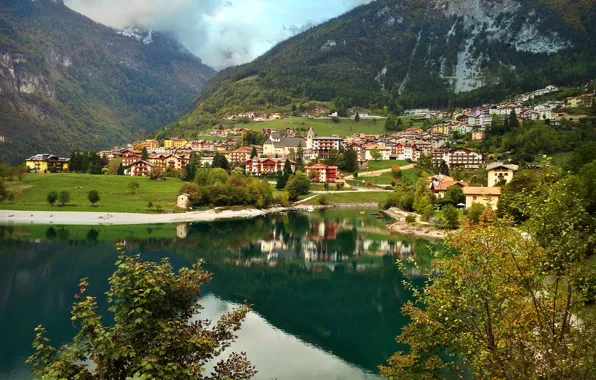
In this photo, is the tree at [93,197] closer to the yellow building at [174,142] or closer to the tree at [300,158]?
Result: the tree at [300,158]

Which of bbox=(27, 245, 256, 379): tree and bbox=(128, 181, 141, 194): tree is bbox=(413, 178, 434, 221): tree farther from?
bbox=(27, 245, 256, 379): tree

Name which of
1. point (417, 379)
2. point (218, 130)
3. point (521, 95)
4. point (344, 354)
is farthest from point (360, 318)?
point (521, 95)

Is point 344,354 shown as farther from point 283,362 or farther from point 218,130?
point 218,130

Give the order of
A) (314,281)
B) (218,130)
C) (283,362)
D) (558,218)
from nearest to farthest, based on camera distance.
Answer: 1. (558,218)
2. (283,362)
3. (314,281)
4. (218,130)

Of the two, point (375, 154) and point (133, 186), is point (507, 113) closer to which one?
point (375, 154)

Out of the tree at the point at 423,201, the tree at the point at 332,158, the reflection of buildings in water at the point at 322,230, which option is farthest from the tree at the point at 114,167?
the tree at the point at 423,201

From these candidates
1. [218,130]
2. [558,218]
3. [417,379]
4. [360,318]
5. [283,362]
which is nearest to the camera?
[558,218]

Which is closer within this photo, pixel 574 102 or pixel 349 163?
pixel 349 163

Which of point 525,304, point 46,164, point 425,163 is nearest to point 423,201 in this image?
point 425,163
